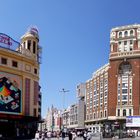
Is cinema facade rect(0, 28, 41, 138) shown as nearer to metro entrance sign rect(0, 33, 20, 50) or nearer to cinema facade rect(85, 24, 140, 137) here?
metro entrance sign rect(0, 33, 20, 50)

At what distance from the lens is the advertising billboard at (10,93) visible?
60156 millimetres

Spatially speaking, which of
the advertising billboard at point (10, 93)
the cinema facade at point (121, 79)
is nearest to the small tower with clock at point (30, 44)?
the advertising billboard at point (10, 93)

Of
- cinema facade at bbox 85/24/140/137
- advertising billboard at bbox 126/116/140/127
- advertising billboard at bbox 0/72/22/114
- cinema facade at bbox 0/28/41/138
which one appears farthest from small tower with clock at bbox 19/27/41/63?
Result: cinema facade at bbox 85/24/140/137

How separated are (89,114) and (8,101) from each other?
8874cm

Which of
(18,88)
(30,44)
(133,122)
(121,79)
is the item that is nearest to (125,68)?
(121,79)

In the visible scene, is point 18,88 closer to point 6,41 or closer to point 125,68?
point 6,41

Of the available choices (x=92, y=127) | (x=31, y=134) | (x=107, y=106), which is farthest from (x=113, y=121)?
(x=31, y=134)

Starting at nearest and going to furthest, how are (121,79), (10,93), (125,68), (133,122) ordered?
(10,93) → (133,122) → (121,79) → (125,68)

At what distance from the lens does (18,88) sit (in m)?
63.4

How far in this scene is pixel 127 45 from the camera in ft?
415

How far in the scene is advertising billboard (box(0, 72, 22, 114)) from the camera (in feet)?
197

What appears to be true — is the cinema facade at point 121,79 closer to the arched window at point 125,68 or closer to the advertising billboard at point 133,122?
the arched window at point 125,68

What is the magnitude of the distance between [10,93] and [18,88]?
7.30ft

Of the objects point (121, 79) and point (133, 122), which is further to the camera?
point (121, 79)
